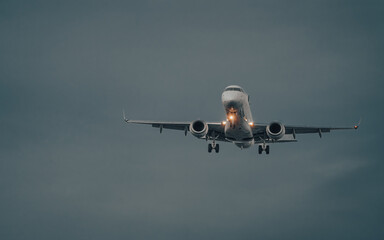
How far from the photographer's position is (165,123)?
6994 cm

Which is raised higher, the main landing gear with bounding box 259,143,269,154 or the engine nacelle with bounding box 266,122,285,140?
the main landing gear with bounding box 259,143,269,154

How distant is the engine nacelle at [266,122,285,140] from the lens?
65562mm

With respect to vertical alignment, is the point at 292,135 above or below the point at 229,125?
above

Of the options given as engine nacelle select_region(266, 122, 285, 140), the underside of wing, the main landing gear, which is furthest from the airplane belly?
the main landing gear

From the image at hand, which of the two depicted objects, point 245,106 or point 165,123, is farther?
point 165,123

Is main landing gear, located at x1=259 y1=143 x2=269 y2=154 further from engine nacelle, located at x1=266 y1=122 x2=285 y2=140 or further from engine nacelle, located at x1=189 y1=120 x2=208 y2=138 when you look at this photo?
engine nacelle, located at x1=189 y1=120 x2=208 y2=138

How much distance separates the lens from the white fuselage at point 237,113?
205 feet

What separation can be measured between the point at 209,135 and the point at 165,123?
512 centimetres

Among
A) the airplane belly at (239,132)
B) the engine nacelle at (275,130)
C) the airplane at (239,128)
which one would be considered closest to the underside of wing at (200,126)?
the airplane at (239,128)

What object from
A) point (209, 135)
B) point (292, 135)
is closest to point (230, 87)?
point (209, 135)

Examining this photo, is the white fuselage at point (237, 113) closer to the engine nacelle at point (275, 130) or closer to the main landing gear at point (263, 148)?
the engine nacelle at point (275, 130)

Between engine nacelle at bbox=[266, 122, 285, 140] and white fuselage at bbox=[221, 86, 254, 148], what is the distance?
7.01 ft

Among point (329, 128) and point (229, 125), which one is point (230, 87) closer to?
point (229, 125)

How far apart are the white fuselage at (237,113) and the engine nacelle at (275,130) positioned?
2.14 m
